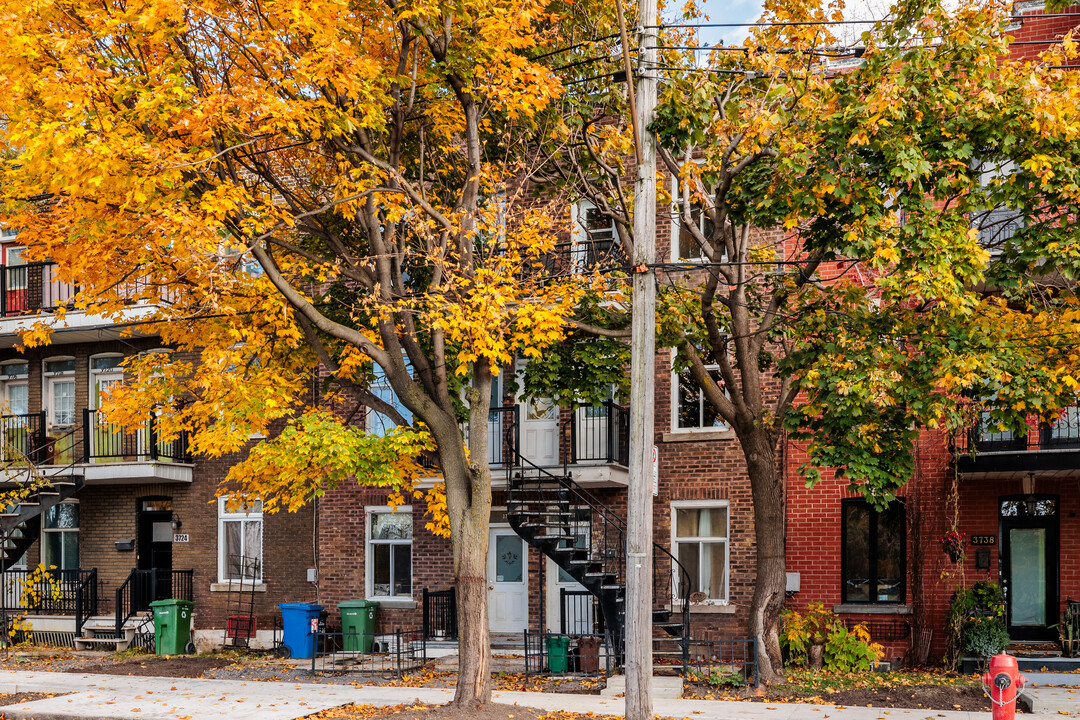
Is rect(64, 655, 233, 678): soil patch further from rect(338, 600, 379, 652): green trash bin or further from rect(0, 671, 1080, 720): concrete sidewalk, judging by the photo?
rect(338, 600, 379, 652): green trash bin

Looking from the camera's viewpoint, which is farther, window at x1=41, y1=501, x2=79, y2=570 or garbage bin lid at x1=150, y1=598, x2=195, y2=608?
window at x1=41, y1=501, x2=79, y2=570

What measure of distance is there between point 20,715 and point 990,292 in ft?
52.9

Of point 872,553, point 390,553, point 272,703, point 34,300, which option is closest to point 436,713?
point 272,703

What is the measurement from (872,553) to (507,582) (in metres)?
6.92

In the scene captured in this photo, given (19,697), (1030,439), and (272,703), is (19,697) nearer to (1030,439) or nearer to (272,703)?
(272,703)

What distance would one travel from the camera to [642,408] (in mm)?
11680

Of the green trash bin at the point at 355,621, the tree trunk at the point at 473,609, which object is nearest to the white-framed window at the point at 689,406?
the green trash bin at the point at 355,621

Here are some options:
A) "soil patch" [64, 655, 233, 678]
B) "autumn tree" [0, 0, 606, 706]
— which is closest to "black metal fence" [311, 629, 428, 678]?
"soil patch" [64, 655, 233, 678]

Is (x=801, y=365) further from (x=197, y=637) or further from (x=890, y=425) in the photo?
(x=197, y=637)

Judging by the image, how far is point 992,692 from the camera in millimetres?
11227

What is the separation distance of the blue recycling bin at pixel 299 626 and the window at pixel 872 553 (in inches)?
379

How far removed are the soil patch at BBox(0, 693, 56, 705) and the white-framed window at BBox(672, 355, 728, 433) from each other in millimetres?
11292

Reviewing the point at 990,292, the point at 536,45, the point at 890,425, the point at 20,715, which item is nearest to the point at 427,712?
the point at 20,715

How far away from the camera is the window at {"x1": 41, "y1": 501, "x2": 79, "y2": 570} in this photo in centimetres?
2425
